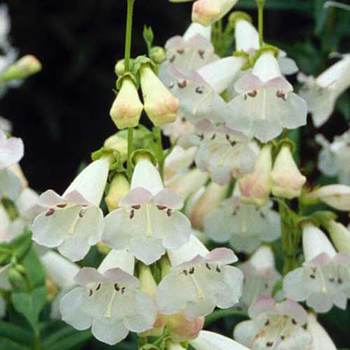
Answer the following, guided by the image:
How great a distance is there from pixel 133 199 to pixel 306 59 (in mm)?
1191

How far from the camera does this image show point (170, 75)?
75.2 inches

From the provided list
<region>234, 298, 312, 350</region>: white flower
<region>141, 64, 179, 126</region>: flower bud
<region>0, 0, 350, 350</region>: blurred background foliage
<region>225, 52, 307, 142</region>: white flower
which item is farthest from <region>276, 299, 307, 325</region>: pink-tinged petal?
<region>0, 0, 350, 350</region>: blurred background foliage

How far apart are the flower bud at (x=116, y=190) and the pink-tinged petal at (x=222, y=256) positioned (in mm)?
153

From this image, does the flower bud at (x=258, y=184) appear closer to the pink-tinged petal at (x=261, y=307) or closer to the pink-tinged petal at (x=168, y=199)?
the pink-tinged petal at (x=261, y=307)

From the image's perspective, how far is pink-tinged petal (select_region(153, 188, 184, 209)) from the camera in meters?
1.59

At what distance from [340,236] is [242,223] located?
0.23 m

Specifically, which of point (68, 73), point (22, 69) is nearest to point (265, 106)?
point (22, 69)

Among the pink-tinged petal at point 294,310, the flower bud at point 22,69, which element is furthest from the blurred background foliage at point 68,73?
the pink-tinged petal at point 294,310

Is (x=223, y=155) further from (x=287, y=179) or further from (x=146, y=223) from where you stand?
(x=146, y=223)

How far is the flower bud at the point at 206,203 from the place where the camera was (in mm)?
2174

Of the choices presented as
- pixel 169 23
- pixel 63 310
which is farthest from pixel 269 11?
pixel 63 310

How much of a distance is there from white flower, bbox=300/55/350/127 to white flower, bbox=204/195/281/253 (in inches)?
7.8

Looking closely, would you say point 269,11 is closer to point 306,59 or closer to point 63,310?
point 306,59

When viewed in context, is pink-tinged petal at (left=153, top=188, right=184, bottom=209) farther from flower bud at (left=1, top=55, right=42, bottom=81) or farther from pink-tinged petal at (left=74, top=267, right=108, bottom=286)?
flower bud at (left=1, top=55, right=42, bottom=81)
